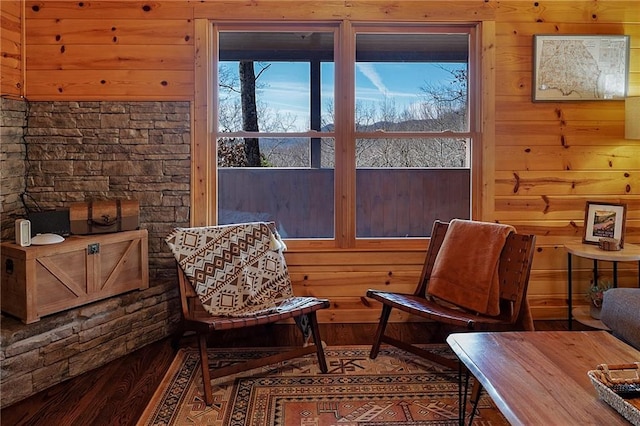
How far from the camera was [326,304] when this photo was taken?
268cm

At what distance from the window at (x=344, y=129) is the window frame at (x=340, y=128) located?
12mm

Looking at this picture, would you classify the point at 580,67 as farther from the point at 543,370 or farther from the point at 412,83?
the point at 543,370

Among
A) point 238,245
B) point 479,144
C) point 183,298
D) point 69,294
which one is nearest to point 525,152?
point 479,144

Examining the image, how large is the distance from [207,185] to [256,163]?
1.29 ft

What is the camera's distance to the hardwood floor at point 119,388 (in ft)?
7.27

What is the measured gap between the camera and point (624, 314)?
226cm

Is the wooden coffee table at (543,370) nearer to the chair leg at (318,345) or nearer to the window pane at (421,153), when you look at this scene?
the chair leg at (318,345)

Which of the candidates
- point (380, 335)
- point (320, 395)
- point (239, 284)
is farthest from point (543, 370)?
point (239, 284)

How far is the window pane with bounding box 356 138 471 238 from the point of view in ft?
11.7

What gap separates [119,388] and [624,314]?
250 centimetres

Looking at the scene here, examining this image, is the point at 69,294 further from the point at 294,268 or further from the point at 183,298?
the point at 294,268

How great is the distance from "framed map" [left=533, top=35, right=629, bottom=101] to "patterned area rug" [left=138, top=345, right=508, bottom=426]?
7.03 ft

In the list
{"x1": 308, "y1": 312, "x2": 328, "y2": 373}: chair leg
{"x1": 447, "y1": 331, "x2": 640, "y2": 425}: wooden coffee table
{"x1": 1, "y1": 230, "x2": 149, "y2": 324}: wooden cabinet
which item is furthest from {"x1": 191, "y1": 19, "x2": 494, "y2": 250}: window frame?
{"x1": 447, "y1": 331, "x2": 640, "y2": 425}: wooden coffee table

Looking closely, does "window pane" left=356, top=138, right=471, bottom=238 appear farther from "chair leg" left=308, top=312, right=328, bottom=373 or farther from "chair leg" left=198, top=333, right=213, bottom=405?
"chair leg" left=198, top=333, right=213, bottom=405
